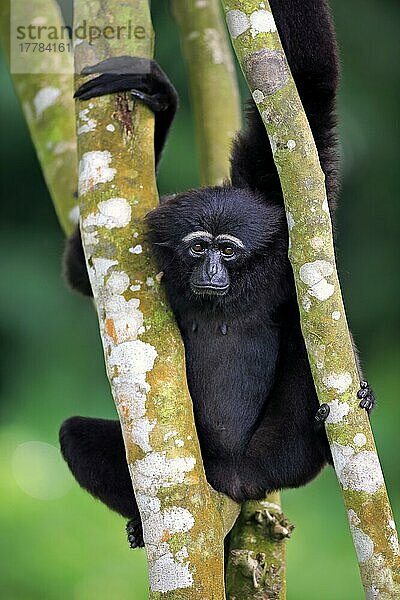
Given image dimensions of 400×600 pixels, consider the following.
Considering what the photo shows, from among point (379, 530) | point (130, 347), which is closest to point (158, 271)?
point (130, 347)

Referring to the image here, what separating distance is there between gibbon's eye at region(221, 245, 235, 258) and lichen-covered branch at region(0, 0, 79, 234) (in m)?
1.23

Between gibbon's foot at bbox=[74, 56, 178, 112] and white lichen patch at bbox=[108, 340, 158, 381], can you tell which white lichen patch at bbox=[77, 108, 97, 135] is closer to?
gibbon's foot at bbox=[74, 56, 178, 112]

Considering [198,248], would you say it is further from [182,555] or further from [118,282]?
[182,555]

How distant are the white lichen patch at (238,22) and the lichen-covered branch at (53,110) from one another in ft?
6.15

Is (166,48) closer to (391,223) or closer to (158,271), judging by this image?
(391,223)

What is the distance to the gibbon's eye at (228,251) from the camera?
3.96 m

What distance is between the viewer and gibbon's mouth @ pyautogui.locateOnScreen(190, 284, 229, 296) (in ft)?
12.7

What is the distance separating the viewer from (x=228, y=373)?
4.20 m

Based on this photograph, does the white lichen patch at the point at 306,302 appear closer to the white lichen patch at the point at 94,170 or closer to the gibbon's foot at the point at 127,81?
the white lichen patch at the point at 94,170

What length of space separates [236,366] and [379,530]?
1.30 m

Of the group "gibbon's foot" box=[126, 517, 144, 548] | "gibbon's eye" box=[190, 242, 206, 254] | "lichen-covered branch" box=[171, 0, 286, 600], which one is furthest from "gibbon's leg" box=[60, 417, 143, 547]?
"gibbon's eye" box=[190, 242, 206, 254]

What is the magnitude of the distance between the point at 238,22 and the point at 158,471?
166cm

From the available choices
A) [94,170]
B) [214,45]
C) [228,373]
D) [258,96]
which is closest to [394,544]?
[228,373]

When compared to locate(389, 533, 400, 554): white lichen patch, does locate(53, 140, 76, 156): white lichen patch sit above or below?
above
